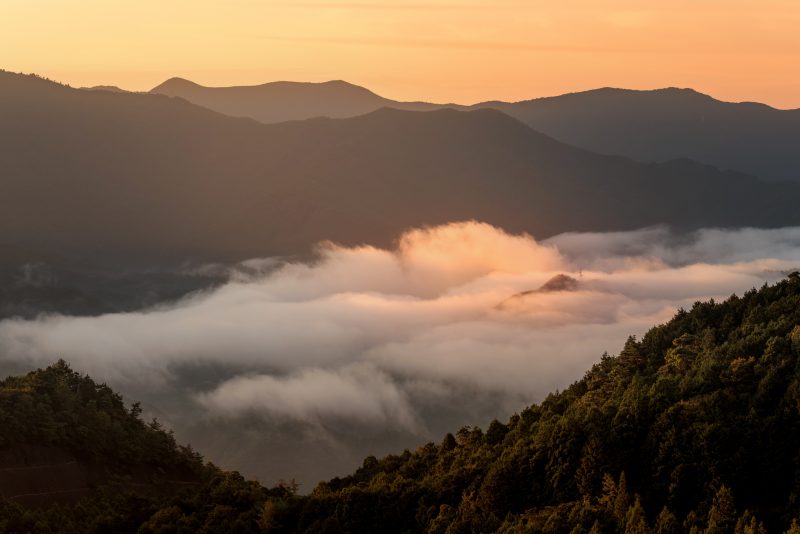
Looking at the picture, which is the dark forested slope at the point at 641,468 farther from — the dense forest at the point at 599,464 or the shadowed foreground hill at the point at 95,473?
the shadowed foreground hill at the point at 95,473

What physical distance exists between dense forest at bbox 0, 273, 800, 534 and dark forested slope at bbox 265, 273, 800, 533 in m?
0.08

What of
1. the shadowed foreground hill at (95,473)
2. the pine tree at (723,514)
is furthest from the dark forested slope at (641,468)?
the shadowed foreground hill at (95,473)

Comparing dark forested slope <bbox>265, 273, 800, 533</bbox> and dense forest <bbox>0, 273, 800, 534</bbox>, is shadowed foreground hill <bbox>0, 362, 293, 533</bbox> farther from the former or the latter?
dark forested slope <bbox>265, 273, 800, 533</bbox>

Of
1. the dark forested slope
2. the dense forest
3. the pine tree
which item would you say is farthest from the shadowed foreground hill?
the pine tree

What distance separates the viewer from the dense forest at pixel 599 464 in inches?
2263

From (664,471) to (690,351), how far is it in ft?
62.5

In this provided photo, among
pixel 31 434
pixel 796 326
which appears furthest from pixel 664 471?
pixel 31 434

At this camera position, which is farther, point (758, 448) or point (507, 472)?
point (507, 472)

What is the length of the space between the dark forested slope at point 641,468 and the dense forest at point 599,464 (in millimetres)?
77

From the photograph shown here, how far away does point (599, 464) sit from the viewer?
198ft

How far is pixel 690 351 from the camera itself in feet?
253

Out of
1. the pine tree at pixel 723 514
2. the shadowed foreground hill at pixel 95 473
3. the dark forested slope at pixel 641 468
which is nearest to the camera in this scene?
the pine tree at pixel 723 514

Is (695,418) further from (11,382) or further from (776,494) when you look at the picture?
(11,382)

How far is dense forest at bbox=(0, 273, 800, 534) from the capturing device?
189ft
